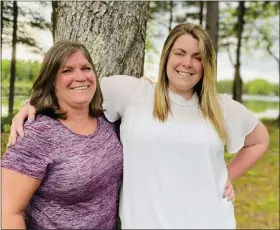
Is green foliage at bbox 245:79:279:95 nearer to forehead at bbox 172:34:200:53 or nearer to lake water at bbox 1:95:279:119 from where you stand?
lake water at bbox 1:95:279:119

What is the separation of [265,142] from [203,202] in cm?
55

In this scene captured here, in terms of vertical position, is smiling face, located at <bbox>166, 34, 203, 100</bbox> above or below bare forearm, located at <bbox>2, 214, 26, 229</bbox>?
above

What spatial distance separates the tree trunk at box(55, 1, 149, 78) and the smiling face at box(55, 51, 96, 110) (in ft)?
1.97

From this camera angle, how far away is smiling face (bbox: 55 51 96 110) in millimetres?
1794

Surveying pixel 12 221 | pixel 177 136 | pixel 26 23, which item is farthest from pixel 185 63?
pixel 26 23

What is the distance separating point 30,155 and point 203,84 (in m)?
0.79

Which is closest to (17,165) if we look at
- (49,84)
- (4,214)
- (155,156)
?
(4,214)

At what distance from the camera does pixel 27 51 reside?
404 cm

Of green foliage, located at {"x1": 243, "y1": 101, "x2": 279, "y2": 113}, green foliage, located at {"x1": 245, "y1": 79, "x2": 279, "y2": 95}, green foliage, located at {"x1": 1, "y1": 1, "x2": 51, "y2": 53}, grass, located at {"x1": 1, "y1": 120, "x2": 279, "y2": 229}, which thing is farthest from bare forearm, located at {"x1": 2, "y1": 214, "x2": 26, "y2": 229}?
green foliage, located at {"x1": 245, "y1": 79, "x2": 279, "y2": 95}

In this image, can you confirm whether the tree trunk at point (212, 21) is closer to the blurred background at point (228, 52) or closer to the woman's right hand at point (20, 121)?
the blurred background at point (228, 52)

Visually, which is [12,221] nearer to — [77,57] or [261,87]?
[77,57]

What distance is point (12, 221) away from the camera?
1.71m

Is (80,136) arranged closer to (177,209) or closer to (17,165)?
(17,165)

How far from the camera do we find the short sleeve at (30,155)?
66.8 inches
